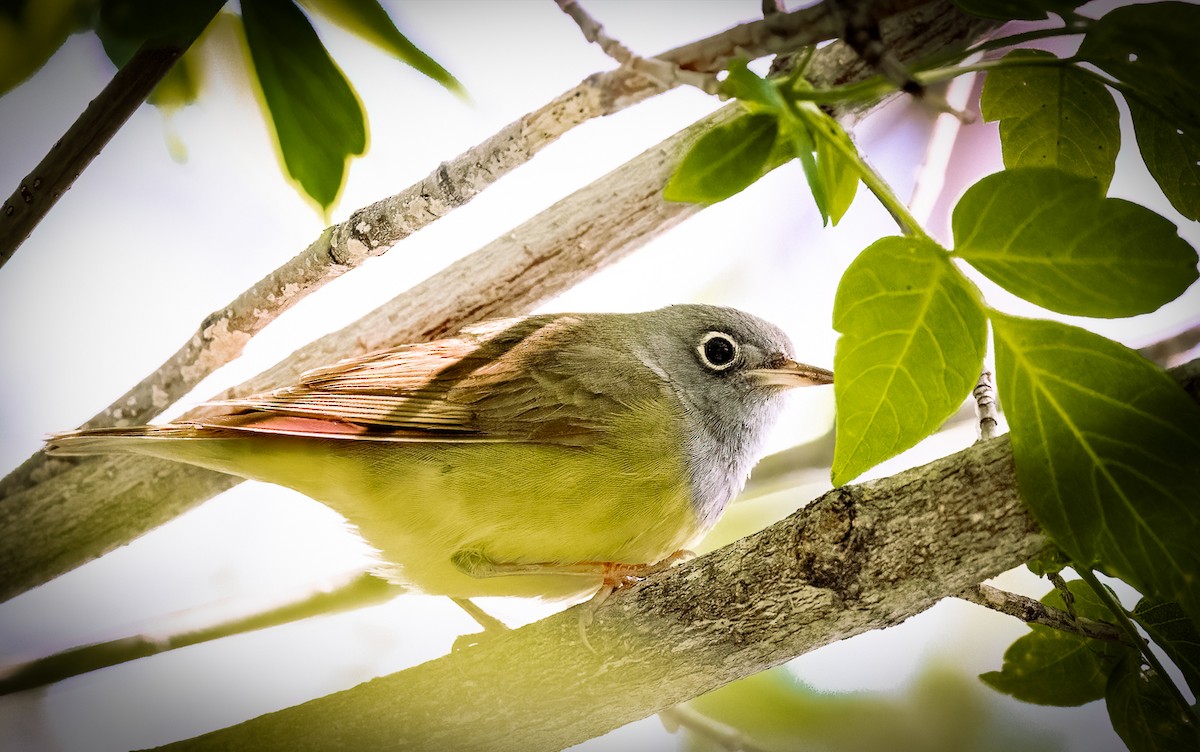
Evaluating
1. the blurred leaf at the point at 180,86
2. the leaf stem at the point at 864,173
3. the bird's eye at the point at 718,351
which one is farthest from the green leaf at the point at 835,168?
the blurred leaf at the point at 180,86

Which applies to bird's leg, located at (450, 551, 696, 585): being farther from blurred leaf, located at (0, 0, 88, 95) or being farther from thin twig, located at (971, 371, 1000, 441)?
Result: blurred leaf, located at (0, 0, 88, 95)

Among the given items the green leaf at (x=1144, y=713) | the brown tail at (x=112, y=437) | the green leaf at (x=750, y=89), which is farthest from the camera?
the brown tail at (x=112, y=437)

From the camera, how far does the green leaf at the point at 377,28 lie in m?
1.00

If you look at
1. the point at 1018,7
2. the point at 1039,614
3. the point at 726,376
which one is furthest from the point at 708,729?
the point at 1018,7

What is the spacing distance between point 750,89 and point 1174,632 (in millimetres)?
690

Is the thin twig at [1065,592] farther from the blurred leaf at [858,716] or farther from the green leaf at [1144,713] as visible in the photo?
the blurred leaf at [858,716]

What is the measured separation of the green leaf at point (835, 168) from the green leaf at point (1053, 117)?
0.22m

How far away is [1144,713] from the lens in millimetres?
847

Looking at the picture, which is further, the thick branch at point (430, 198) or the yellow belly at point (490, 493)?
the yellow belly at point (490, 493)

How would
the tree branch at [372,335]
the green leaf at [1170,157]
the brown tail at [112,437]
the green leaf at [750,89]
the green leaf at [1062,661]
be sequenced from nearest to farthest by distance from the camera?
the green leaf at [750,89] → the green leaf at [1170,157] → the green leaf at [1062,661] → the brown tail at [112,437] → the tree branch at [372,335]

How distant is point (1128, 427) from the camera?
0.65 meters

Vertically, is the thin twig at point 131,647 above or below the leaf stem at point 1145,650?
above

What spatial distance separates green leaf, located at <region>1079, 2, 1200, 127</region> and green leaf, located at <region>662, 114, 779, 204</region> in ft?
0.87

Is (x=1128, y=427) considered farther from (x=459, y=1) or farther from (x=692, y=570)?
(x=459, y=1)
